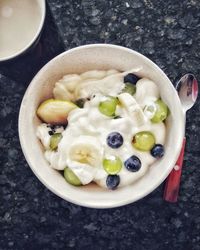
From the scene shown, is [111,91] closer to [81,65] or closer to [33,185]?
[81,65]

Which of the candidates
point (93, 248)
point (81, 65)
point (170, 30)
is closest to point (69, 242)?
point (93, 248)

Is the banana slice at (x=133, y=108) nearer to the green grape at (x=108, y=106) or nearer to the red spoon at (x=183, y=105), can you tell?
the green grape at (x=108, y=106)

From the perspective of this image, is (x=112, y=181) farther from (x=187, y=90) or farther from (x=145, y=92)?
(x=187, y=90)

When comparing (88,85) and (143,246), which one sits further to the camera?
(143,246)

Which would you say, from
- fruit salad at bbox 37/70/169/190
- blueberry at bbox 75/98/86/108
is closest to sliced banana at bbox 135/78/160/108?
fruit salad at bbox 37/70/169/190

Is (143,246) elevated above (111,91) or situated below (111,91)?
below

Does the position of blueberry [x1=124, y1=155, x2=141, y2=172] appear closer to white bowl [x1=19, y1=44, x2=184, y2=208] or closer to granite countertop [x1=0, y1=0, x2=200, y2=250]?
white bowl [x1=19, y1=44, x2=184, y2=208]

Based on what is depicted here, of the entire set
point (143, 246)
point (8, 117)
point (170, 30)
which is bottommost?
point (143, 246)
